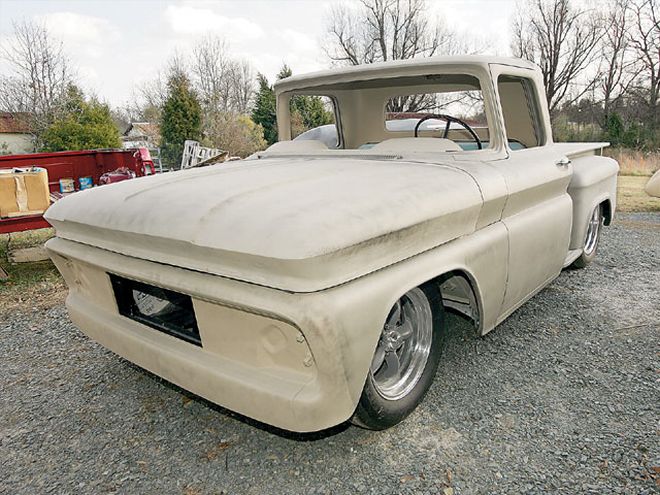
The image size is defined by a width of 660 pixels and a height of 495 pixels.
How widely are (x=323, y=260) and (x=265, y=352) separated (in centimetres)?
43

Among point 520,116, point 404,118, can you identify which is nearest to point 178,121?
point 404,118

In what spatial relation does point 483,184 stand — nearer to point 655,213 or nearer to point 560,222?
point 560,222

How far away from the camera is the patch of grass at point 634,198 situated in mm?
7953

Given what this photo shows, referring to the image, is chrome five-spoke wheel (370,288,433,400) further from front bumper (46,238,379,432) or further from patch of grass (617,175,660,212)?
patch of grass (617,175,660,212)

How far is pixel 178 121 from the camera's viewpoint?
20.9m

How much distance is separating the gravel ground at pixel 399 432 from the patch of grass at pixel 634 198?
580cm

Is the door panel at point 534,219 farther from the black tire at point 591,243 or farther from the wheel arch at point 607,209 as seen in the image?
the wheel arch at point 607,209

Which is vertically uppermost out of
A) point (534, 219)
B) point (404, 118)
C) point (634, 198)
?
point (404, 118)

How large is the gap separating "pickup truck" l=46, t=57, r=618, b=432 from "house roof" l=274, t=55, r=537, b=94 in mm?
11

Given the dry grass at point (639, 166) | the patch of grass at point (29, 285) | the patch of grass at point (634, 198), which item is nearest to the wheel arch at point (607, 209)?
the patch of grass at point (634, 198)

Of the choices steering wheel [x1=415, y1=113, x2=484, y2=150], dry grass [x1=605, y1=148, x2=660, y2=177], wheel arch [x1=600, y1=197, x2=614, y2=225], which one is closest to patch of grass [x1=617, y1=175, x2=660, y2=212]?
dry grass [x1=605, y1=148, x2=660, y2=177]

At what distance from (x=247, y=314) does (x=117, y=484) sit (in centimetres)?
92

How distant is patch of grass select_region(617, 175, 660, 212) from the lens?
7.95 meters

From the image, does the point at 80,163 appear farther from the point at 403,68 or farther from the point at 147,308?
the point at 403,68
